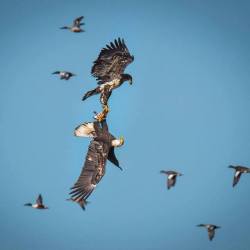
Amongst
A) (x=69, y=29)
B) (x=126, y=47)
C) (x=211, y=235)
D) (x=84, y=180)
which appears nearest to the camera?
(x=84, y=180)

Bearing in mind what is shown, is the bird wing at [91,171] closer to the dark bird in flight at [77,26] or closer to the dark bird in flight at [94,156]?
the dark bird in flight at [94,156]

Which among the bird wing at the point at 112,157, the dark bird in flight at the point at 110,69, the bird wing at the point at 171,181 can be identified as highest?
the dark bird in flight at the point at 110,69

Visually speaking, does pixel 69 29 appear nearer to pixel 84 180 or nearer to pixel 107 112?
pixel 107 112

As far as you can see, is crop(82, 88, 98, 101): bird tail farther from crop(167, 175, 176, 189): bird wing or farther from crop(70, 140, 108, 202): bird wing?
crop(167, 175, 176, 189): bird wing

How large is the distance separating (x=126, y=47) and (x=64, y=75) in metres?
5.31

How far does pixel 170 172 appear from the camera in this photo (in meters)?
39.5

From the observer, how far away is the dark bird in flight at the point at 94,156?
1281 inches

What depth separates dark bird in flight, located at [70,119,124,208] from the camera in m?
32.5

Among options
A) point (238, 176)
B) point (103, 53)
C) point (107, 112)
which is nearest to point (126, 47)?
point (103, 53)

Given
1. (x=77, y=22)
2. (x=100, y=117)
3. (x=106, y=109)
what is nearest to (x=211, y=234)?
(x=106, y=109)

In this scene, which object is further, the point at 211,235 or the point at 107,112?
the point at 211,235

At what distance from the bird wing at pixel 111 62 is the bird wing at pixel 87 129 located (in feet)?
7.76

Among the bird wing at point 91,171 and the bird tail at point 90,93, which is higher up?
the bird tail at point 90,93

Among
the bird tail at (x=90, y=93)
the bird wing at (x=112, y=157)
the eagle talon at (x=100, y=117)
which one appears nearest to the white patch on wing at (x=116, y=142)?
the bird wing at (x=112, y=157)
